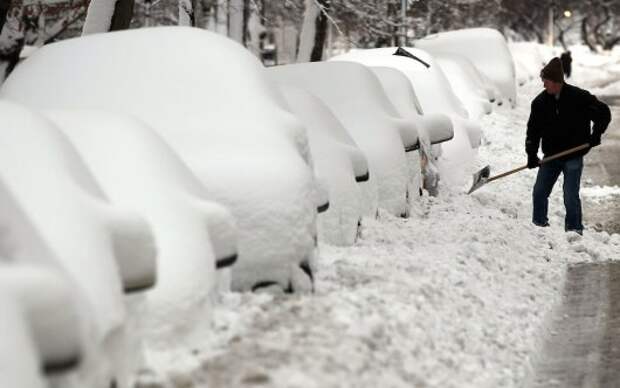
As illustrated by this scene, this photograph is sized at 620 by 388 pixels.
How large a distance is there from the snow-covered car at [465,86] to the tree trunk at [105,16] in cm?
811

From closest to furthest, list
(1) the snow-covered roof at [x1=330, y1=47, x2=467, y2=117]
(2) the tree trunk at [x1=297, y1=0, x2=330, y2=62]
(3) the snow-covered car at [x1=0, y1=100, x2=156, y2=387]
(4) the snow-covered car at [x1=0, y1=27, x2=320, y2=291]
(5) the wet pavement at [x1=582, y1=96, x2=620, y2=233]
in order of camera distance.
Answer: (3) the snow-covered car at [x1=0, y1=100, x2=156, y2=387], (4) the snow-covered car at [x1=0, y1=27, x2=320, y2=291], (5) the wet pavement at [x1=582, y1=96, x2=620, y2=233], (1) the snow-covered roof at [x1=330, y1=47, x2=467, y2=117], (2) the tree trunk at [x1=297, y1=0, x2=330, y2=62]

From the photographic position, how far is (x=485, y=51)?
91.7ft

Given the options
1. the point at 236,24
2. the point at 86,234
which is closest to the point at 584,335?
the point at 86,234

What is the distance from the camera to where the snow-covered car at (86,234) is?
4.54 m

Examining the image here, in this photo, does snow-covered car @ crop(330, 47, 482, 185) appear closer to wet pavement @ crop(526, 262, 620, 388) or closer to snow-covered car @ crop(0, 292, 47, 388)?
wet pavement @ crop(526, 262, 620, 388)

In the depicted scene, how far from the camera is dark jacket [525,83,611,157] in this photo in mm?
11234

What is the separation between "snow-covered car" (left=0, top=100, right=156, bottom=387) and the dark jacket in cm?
683

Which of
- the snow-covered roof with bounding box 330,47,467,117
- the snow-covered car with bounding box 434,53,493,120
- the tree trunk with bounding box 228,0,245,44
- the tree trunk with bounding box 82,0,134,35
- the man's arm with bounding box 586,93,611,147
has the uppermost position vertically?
the tree trunk with bounding box 82,0,134,35

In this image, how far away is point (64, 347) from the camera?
13.4ft

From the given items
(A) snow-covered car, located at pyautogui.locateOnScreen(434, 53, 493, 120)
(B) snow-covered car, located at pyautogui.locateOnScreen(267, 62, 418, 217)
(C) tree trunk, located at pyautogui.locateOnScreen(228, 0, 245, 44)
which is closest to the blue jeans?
(B) snow-covered car, located at pyautogui.locateOnScreen(267, 62, 418, 217)

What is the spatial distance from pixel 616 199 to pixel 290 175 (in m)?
8.05

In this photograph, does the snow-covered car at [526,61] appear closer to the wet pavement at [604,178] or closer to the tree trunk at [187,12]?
the wet pavement at [604,178]

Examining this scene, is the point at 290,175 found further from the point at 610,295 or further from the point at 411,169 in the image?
the point at 411,169

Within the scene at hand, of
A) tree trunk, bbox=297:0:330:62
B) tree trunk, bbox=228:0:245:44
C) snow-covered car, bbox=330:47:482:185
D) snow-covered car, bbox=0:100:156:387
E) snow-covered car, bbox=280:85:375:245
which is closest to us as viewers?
snow-covered car, bbox=0:100:156:387
